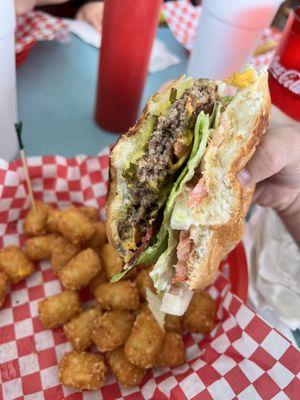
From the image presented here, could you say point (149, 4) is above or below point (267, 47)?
above

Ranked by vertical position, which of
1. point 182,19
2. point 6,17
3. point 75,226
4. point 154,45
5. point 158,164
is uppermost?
point 6,17

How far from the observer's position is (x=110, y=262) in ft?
5.02

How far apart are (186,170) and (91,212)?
729mm

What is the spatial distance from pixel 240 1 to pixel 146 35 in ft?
1.38

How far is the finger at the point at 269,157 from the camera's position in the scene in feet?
3.86

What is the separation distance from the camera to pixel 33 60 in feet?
7.55

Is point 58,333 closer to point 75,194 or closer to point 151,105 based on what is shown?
point 75,194

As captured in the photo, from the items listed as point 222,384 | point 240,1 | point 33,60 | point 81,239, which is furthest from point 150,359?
point 33,60

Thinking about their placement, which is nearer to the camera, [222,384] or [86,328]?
[222,384]

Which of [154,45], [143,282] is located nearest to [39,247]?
[143,282]

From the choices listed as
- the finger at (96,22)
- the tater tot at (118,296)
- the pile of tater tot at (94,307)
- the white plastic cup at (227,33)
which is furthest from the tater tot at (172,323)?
the finger at (96,22)

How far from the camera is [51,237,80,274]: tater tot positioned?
1537mm

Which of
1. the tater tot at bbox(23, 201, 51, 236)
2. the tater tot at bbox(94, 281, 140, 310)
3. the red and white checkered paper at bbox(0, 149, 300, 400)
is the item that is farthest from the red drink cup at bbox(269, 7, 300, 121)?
the tater tot at bbox(23, 201, 51, 236)

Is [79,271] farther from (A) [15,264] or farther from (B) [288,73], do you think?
(B) [288,73]
